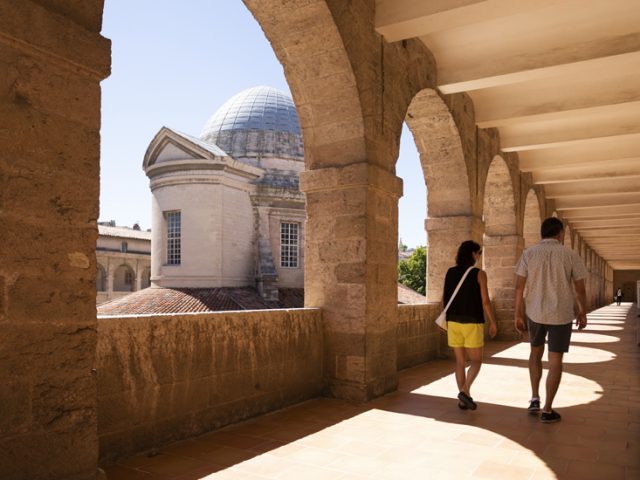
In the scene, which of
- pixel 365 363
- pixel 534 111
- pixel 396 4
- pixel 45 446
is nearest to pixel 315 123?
pixel 396 4

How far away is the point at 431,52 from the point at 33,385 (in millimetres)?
6308

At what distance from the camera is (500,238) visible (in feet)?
36.8

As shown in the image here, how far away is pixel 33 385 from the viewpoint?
2.28 m

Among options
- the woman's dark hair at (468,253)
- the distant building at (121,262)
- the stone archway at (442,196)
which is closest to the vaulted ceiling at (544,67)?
the stone archway at (442,196)

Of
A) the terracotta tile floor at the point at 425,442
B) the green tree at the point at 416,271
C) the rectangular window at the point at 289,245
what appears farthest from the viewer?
the green tree at the point at 416,271

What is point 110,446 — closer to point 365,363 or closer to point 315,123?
point 365,363

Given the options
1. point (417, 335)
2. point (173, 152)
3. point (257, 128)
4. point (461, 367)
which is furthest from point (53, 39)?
point (257, 128)

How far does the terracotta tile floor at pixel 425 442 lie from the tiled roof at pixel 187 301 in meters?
14.8

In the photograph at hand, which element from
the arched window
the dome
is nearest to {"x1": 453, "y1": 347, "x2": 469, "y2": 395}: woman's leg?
the dome

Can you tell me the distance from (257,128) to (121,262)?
53.8ft

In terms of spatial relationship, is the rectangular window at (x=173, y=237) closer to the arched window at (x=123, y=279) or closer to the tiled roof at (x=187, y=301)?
the tiled roof at (x=187, y=301)

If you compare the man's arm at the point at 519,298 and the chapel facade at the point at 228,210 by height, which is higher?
the chapel facade at the point at 228,210

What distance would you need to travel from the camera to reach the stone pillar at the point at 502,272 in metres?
10.5

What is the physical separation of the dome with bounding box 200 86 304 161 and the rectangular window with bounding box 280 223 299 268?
136 inches
